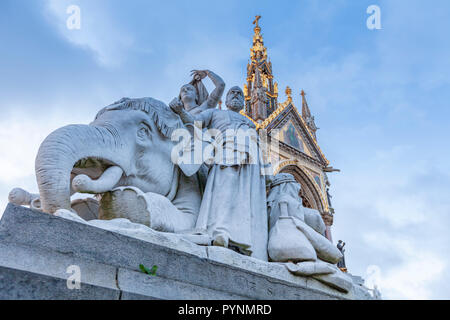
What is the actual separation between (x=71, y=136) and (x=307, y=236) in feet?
5.49

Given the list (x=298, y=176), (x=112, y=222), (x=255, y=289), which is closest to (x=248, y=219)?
(x=255, y=289)

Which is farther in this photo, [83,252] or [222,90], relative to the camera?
[222,90]

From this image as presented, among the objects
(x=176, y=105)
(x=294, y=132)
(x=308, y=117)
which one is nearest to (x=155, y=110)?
(x=176, y=105)

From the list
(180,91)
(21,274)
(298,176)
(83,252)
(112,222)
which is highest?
(298,176)

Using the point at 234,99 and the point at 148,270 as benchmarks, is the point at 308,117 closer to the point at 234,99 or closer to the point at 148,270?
the point at 234,99

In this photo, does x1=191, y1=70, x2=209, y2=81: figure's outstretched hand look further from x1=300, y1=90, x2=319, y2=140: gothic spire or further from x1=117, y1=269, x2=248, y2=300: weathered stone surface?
x1=300, y1=90, x2=319, y2=140: gothic spire

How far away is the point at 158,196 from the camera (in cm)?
237

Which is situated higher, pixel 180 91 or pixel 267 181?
pixel 180 91

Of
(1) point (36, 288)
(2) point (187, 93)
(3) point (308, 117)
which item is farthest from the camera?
(3) point (308, 117)

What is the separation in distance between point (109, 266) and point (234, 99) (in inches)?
82.4

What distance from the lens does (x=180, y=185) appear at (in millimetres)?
2750

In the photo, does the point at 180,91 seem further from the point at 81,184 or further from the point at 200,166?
the point at 81,184

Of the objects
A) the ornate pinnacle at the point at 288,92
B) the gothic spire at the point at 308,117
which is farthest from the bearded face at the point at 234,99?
the gothic spire at the point at 308,117

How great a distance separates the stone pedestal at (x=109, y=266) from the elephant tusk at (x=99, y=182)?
498mm
